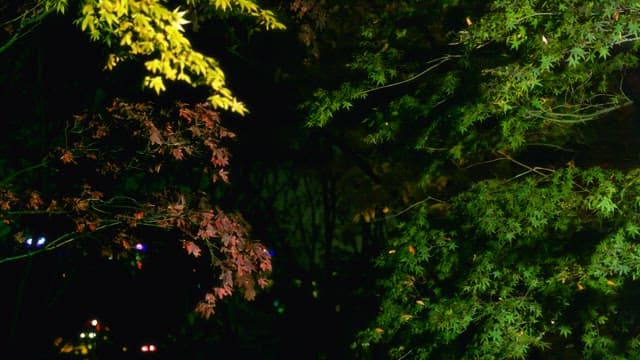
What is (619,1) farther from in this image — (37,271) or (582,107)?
(37,271)

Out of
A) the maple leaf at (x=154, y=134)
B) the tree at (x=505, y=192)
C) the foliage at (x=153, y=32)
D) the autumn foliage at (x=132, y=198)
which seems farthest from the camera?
the autumn foliage at (x=132, y=198)

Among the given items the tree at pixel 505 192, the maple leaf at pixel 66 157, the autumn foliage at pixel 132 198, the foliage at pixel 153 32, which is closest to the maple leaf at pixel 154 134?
the autumn foliage at pixel 132 198

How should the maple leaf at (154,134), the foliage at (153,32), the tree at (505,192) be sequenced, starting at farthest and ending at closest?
A: the maple leaf at (154,134)
the tree at (505,192)
the foliage at (153,32)

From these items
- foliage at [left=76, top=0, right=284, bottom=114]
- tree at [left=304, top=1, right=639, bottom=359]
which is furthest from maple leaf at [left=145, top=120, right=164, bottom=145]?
tree at [left=304, top=1, right=639, bottom=359]

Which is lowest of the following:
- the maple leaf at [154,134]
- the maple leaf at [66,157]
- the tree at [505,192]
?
the tree at [505,192]

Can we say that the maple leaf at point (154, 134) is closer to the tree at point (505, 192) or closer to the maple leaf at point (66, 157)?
the maple leaf at point (66, 157)

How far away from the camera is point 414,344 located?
6988mm

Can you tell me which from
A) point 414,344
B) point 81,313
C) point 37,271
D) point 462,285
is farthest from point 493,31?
point 81,313

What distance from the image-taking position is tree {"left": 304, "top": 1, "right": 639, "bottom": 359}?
225 inches

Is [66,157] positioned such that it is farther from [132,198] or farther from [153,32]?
[153,32]

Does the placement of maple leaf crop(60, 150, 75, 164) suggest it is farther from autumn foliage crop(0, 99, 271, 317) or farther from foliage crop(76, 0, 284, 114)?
foliage crop(76, 0, 284, 114)

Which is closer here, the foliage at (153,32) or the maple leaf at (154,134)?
the foliage at (153,32)

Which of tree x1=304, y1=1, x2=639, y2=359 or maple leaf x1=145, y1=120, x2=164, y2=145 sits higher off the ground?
maple leaf x1=145, y1=120, x2=164, y2=145

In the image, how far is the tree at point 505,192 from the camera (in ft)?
18.7
